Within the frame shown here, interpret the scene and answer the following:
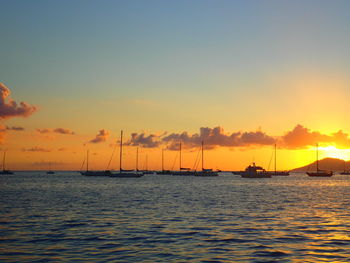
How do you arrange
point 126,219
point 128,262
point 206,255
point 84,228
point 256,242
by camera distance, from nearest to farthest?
point 128,262 < point 206,255 < point 256,242 < point 84,228 < point 126,219

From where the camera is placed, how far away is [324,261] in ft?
74.8

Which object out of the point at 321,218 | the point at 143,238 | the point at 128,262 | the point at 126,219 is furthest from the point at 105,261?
the point at 321,218

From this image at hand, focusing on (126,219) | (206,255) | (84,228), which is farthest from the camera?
(126,219)

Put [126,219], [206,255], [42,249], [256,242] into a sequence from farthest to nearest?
[126,219] < [256,242] < [42,249] < [206,255]

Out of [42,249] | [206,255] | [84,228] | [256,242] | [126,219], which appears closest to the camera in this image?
[206,255]

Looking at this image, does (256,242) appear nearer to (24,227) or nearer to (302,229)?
(302,229)

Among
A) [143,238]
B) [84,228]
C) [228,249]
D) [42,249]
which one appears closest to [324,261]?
[228,249]

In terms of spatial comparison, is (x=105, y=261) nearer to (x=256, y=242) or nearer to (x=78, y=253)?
(x=78, y=253)

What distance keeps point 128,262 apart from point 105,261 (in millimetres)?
1281

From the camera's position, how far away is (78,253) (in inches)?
975

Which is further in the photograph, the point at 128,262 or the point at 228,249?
the point at 228,249

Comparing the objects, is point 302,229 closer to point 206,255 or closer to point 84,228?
point 206,255

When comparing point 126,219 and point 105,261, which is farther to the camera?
point 126,219

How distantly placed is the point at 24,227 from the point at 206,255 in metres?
18.6
